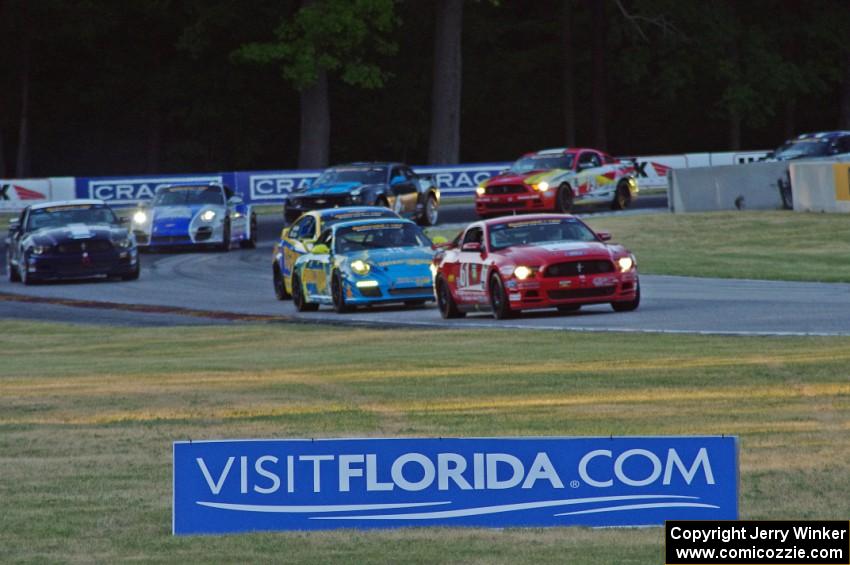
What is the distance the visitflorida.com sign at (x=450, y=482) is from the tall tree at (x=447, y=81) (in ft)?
188

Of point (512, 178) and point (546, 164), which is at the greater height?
point (546, 164)

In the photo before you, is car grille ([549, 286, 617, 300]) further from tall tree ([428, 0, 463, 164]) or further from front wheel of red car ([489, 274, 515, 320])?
tall tree ([428, 0, 463, 164])

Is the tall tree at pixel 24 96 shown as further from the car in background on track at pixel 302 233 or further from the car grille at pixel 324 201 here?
the car in background on track at pixel 302 233

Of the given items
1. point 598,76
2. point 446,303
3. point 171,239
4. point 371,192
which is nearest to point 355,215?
point 446,303

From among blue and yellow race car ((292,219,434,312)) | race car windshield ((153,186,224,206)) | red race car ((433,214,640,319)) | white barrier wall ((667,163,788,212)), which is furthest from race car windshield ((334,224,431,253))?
white barrier wall ((667,163,788,212))

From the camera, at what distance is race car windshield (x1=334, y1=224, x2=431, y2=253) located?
84.4 ft

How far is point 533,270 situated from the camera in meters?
22.6

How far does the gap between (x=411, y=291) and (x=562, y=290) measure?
329 centimetres

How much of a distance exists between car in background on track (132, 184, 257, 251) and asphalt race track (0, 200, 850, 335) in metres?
0.79

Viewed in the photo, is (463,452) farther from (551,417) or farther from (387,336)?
(387,336)

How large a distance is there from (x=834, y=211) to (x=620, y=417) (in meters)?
27.8

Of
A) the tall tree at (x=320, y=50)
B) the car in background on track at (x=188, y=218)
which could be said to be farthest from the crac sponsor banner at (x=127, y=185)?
the car in background on track at (x=188, y=218)

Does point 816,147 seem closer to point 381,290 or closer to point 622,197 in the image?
point 622,197

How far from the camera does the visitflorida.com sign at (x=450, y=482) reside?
7266 mm
